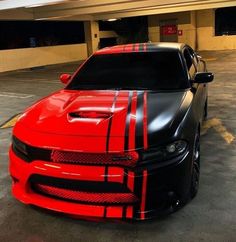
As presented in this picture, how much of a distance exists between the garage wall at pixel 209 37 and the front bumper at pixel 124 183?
21573mm

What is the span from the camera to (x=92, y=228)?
8.71ft

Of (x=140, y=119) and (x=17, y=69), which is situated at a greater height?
(x=140, y=119)

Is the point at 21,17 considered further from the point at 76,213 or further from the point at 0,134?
the point at 76,213

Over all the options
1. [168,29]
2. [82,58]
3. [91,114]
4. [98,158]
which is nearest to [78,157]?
[98,158]

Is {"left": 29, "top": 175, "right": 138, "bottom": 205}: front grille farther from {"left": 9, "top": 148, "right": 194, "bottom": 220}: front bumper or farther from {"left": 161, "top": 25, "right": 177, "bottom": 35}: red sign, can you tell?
{"left": 161, "top": 25, "right": 177, "bottom": 35}: red sign

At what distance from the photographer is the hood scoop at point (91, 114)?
8.98ft

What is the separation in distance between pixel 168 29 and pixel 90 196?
75.9 feet

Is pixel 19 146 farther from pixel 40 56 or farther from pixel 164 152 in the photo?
pixel 40 56

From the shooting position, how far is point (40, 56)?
17.7 meters

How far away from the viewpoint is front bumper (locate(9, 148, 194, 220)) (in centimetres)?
234

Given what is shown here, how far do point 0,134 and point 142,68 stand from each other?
2973 millimetres

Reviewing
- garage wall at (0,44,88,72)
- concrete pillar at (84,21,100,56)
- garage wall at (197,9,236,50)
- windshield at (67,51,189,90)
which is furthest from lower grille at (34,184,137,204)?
garage wall at (197,9,236,50)

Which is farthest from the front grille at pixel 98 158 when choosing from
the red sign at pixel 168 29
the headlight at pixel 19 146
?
the red sign at pixel 168 29

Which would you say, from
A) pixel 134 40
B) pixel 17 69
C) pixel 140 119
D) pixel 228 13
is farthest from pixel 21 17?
pixel 140 119
